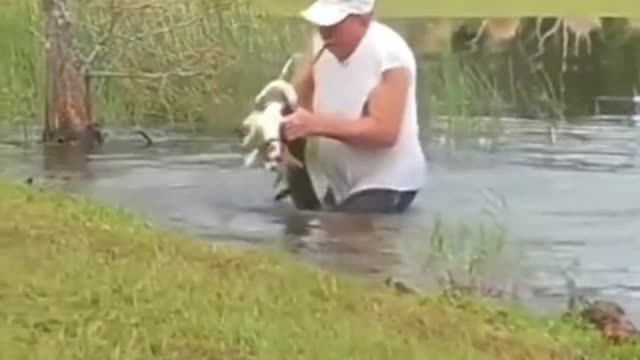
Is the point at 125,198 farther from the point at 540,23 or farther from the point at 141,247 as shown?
the point at 540,23

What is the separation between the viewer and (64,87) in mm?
12547

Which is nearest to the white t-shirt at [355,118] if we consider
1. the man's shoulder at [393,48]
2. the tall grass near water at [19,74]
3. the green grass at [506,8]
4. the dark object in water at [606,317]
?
the man's shoulder at [393,48]

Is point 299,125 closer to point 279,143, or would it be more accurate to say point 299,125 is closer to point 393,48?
point 279,143

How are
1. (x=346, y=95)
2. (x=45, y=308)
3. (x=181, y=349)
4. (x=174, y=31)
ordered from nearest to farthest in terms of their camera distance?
(x=181, y=349) → (x=45, y=308) → (x=346, y=95) → (x=174, y=31)

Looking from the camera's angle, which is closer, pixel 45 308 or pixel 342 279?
pixel 45 308

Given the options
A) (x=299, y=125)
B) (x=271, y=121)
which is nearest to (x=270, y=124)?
(x=271, y=121)

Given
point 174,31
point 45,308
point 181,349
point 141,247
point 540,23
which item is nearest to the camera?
point 181,349

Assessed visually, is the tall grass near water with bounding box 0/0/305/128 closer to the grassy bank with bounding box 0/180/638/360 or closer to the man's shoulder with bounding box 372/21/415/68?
the man's shoulder with bounding box 372/21/415/68

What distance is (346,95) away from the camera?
9.80 meters

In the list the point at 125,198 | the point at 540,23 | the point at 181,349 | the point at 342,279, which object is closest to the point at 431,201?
the point at 125,198

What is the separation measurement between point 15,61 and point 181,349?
334 inches

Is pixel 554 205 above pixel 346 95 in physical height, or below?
below

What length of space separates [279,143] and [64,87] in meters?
3.56

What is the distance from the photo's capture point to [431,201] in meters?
10.8
